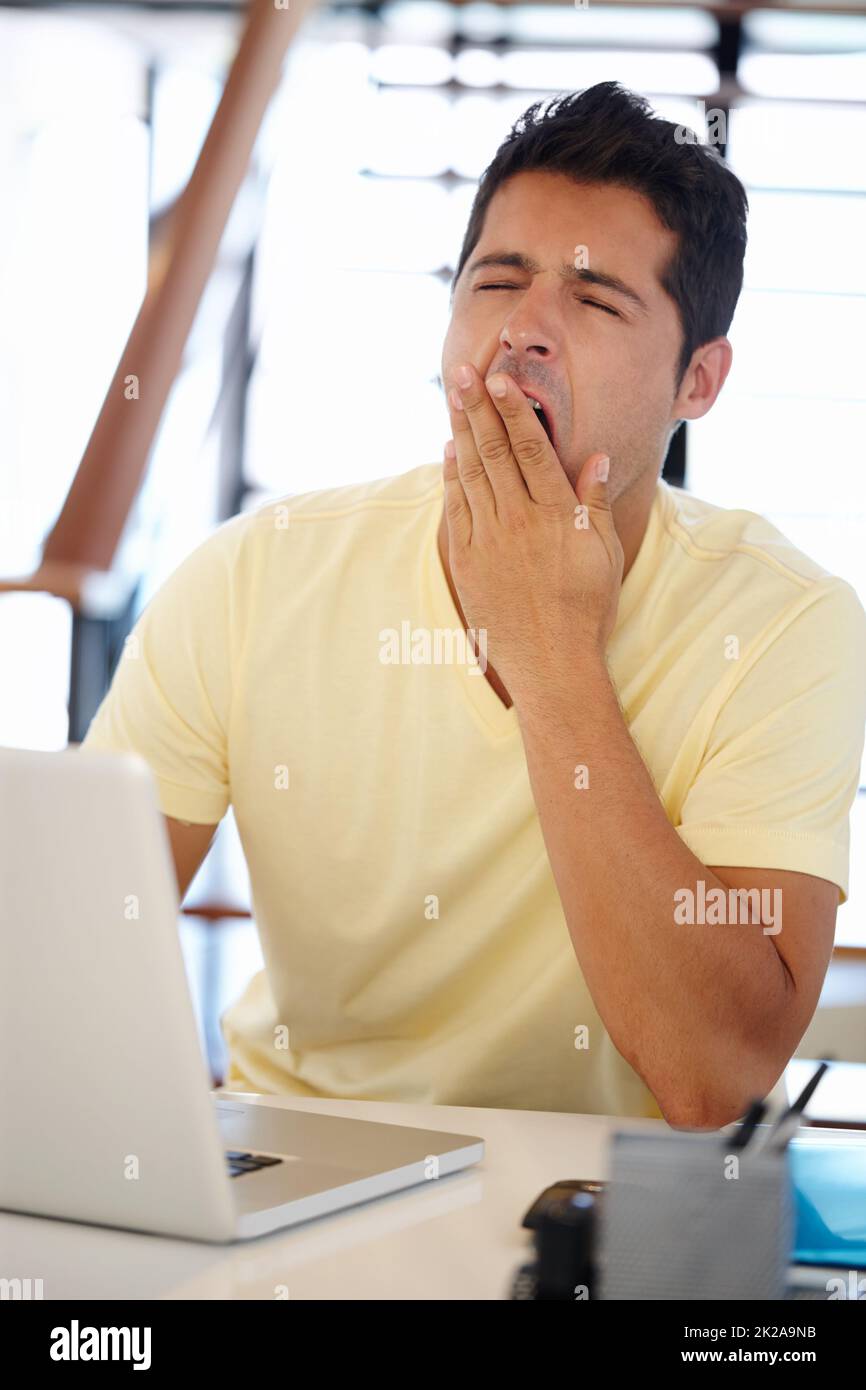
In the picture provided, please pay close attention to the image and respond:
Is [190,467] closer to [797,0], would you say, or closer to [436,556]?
[436,556]

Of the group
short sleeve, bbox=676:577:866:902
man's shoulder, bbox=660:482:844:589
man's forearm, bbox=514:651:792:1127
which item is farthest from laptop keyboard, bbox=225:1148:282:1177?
man's shoulder, bbox=660:482:844:589

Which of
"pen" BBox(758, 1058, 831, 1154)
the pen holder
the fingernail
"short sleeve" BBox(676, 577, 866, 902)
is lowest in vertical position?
the pen holder

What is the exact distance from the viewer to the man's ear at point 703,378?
4.38ft

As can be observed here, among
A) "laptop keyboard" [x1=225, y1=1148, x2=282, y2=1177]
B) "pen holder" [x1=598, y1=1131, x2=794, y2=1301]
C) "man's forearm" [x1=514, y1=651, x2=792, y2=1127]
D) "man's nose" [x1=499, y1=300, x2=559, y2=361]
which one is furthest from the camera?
"man's nose" [x1=499, y1=300, x2=559, y2=361]

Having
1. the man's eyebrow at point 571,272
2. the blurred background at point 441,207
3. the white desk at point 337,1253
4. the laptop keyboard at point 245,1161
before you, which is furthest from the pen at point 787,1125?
the blurred background at point 441,207

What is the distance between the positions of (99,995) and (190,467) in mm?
1725

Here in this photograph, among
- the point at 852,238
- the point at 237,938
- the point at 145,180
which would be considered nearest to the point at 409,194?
the point at 145,180

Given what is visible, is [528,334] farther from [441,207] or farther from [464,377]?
[441,207]

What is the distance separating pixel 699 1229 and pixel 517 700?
0.57m

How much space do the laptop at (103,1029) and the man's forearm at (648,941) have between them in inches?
13.6

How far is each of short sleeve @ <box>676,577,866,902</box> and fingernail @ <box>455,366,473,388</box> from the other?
1.05ft

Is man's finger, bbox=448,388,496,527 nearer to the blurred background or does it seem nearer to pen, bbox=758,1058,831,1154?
pen, bbox=758,1058,831,1154

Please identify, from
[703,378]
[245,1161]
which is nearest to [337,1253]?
[245,1161]

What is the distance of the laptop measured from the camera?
22.0 inches
